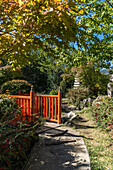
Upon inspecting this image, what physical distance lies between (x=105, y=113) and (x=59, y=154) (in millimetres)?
1836

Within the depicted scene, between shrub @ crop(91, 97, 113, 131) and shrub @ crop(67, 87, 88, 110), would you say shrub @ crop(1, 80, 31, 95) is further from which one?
shrub @ crop(91, 97, 113, 131)

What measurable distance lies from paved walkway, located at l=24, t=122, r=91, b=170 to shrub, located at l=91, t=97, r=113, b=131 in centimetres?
87

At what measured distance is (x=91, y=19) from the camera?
466cm

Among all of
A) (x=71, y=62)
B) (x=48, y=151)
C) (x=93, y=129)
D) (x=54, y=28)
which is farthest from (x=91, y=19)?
(x=48, y=151)

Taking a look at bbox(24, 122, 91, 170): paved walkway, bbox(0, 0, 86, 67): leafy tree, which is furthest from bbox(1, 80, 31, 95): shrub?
bbox(0, 0, 86, 67): leafy tree

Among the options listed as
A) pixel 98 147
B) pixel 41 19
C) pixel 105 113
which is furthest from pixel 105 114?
pixel 41 19

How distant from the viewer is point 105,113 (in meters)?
3.71

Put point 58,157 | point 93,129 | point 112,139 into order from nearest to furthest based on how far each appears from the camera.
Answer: point 58,157 → point 112,139 → point 93,129

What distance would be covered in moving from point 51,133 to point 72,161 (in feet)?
3.88

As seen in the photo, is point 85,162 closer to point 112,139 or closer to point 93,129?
point 112,139

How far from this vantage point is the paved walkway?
206cm

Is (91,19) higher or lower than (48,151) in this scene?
higher

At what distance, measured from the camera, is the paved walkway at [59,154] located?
6.77 ft

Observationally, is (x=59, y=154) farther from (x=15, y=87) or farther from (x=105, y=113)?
(x=15, y=87)
